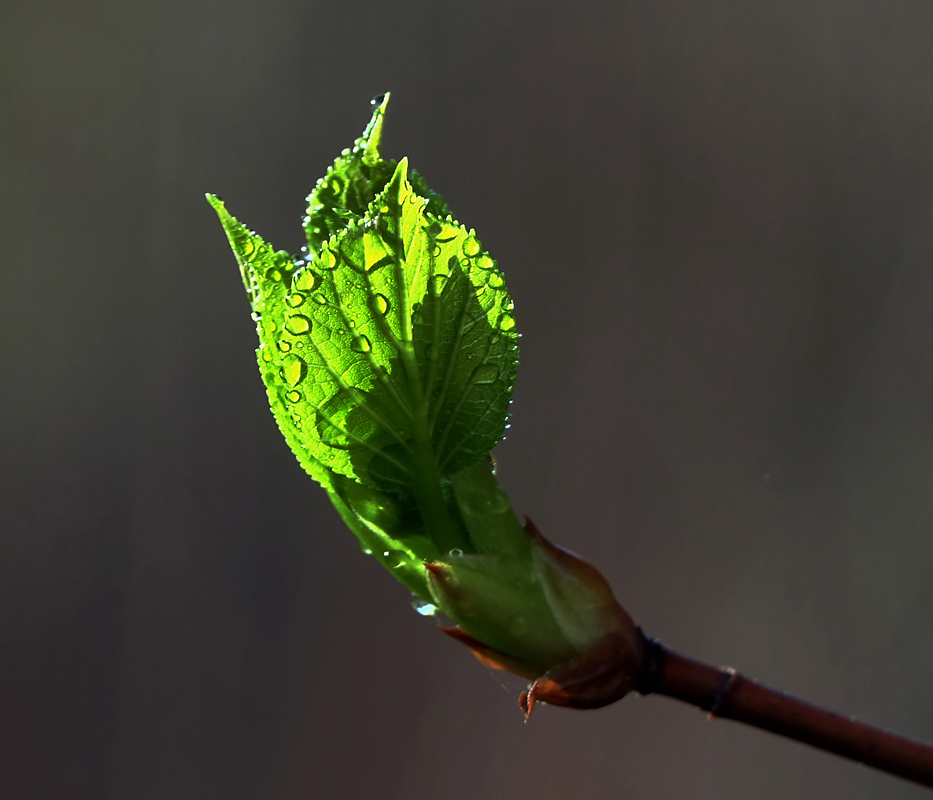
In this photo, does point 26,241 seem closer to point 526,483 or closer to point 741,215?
point 526,483

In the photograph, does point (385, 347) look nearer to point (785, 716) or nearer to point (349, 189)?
point (349, 189)

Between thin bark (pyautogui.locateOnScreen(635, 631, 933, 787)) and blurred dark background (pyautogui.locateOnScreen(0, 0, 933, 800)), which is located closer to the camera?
thin bark (pyautogui.locateOnScreen(635, 631, 933, 787))

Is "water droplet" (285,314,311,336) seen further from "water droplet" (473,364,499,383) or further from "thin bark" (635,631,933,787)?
"thin bark" (635,631,933,787)

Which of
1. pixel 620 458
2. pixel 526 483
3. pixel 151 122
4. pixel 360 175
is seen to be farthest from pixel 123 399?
pixel 360 175

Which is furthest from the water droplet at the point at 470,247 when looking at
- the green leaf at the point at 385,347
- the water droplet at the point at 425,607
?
the water droplet at the point at 425,607

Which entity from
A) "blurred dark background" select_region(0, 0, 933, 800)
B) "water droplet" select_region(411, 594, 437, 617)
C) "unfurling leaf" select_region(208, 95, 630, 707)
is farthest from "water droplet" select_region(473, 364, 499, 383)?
"blurred dark background" select_region(0, 0, 933, 800)
